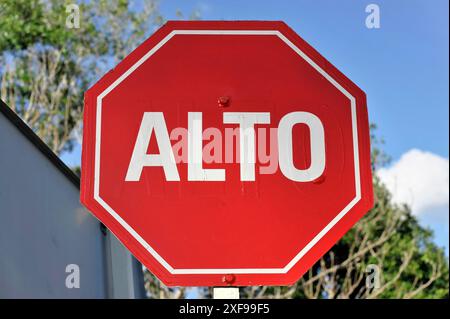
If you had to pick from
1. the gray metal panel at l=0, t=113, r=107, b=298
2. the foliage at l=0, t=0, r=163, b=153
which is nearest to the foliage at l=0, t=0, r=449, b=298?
the foliage at l=0, t=0, r=163, b=153

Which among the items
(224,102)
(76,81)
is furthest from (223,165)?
(76,81)

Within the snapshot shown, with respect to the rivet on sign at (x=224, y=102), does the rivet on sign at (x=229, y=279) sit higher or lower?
lower

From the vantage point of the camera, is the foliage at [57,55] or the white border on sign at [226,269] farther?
the foliage at [57,55]

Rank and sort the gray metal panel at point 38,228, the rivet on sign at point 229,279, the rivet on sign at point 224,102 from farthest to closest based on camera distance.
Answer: the gray metal panel at point 38,228, the rivet on sign at point 224,102, the rivet on sign at point 229,279

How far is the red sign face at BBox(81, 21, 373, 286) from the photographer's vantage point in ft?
4.40

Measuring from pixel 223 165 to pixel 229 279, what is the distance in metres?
0.27

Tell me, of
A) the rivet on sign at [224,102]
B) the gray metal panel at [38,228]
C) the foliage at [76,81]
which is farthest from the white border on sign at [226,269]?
the foliage at [76,81]

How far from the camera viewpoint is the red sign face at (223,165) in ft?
4.40

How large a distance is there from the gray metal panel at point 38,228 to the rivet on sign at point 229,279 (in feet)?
3.80

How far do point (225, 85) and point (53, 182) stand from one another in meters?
1.55

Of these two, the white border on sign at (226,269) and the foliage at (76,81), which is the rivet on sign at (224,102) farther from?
the foliage at (76,81)
